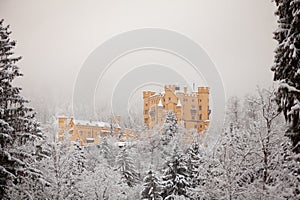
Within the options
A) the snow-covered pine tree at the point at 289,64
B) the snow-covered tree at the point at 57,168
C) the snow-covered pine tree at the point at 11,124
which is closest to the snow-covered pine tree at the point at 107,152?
the snow-covered tree at the point at 57,168

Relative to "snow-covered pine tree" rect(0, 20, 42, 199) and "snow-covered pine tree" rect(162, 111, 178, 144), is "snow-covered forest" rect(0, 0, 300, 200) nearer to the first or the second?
"snow-covered pine tree" rect(0, 20, 42, 199)

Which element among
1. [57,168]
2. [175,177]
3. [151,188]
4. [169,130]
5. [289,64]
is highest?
[289,64]

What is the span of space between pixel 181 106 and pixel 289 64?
70943 millimetres

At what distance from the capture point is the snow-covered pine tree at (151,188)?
1122 inches

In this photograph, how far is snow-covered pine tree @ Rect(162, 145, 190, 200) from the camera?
28.3 meters

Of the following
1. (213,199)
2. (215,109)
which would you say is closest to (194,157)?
(213,199)

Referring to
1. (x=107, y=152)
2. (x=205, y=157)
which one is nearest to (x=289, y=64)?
(x=205, y=157)

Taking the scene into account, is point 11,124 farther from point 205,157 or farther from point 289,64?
point 205,157

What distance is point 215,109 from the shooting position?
264 feet

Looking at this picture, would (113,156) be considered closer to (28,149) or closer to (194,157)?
(194,157)

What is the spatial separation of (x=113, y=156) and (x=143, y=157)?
409 centimetres

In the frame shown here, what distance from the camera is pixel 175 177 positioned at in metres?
28.6

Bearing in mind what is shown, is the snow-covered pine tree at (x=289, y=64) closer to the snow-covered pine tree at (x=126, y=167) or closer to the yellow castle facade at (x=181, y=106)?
the snow-covered pine tree at (x=126, y=167)

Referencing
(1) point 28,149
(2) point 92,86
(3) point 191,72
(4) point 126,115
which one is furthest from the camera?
(2) point 92,86
